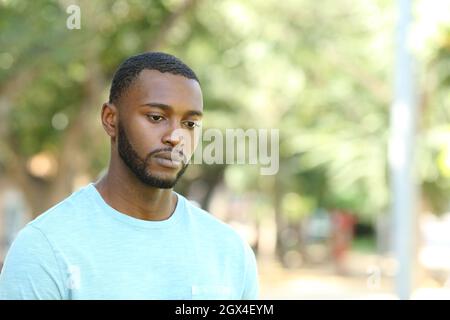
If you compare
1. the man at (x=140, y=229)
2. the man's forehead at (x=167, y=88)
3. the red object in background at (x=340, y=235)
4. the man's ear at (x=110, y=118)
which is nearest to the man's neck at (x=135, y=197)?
the man at (x=140, y=229)

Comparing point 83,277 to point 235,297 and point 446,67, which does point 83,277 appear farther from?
point 446,67

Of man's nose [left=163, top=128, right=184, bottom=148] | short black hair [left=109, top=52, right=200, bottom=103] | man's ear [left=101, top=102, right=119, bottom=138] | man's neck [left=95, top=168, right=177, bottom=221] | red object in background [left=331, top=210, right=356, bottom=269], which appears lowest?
man's neck [left=95, top=168, right=177, bottom=221]

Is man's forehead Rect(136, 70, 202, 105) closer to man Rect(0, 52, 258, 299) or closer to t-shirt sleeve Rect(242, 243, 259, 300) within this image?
man Rect(0, 52, 258, 299)

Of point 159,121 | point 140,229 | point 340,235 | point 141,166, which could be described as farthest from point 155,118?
point 340,235

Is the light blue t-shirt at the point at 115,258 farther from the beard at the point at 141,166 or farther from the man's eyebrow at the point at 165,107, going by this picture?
the man's eyebrow at the point at 165,107

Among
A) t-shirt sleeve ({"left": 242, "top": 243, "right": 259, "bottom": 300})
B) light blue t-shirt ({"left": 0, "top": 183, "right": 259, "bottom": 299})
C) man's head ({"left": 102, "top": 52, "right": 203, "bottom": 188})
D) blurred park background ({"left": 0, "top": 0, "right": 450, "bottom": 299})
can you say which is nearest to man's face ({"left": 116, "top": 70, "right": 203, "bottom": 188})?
man's head ({"left": 102, "top": 52, "right": 203, "bottom": 188})

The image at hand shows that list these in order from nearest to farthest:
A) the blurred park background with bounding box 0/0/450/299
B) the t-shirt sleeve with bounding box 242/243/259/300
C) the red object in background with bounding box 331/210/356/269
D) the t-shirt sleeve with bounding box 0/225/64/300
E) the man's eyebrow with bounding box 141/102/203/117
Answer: the t-shirt sleeve with bounding box 0/225/64/300 → the man's eyebrow with bounding box 141/102/203/117 → the t-shirt sleeve with bounding box 242/243/259/300 → the blurred park background with bounding box 0/0/450/299 → the red object in background with bounding box 331/210/356/269

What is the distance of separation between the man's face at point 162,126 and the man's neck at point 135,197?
0.03m

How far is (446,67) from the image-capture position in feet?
53.8

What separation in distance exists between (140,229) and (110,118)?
1.03 ft

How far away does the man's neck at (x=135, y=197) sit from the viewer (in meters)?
2.30

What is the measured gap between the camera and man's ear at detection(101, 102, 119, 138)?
2.38 meters

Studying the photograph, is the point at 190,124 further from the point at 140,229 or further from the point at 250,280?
the point at 250,280
